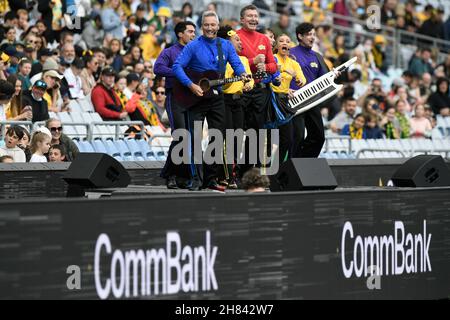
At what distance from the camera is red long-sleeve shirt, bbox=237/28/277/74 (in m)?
14.6

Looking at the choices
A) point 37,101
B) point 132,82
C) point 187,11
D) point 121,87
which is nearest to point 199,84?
point 37,101

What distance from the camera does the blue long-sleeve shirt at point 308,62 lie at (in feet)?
51.3

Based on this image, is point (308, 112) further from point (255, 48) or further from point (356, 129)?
point (356, 129)

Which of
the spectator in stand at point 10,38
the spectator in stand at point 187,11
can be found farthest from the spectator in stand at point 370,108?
the spectator in stand at point 10,38

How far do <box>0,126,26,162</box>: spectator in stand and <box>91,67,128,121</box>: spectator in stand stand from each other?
3305 millimetres

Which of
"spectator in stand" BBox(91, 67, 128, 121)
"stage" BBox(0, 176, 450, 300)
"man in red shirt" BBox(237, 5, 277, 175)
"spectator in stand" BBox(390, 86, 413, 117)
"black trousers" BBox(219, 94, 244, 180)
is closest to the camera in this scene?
"stage" BBox(0, 176, 450, 300)

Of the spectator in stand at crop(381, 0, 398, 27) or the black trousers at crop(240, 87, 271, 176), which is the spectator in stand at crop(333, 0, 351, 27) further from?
the black trousers at crop(240, 87, 271, 176)

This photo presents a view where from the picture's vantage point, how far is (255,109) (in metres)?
14.8

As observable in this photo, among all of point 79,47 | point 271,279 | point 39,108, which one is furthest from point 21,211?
point 79,47

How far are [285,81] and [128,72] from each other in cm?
501

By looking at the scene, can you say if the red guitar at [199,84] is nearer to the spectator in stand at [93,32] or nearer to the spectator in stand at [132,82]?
the spectator in stand at [132,82]

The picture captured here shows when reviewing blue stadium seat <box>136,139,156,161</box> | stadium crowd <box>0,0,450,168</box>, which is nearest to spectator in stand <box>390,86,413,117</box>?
stadium crowd <box>0,0,450,168</box>

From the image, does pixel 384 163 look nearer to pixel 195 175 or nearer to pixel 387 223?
pixel 195 175

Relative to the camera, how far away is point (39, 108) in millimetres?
17156
